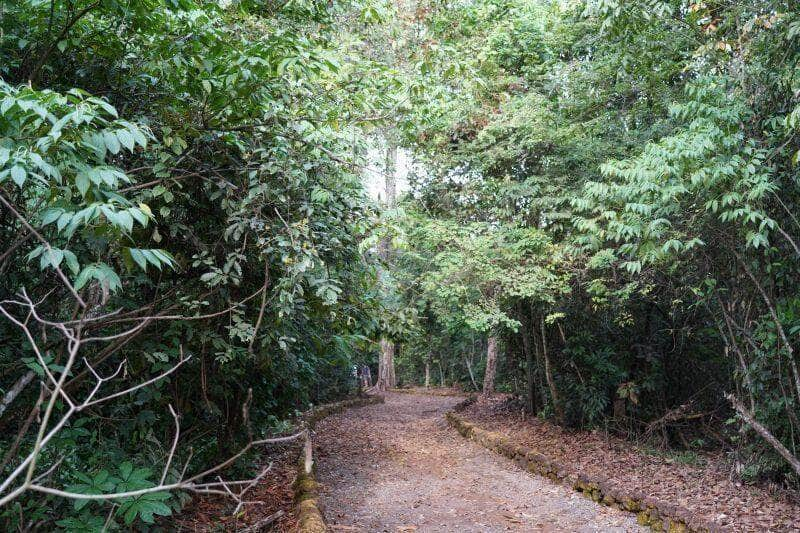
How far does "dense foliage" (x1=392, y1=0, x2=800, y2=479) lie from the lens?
5012mm

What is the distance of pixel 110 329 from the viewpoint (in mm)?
3951

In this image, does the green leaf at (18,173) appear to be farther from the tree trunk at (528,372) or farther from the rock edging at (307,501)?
the tree trunk at (528,372)

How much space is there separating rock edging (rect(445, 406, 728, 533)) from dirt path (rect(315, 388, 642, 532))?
10cm

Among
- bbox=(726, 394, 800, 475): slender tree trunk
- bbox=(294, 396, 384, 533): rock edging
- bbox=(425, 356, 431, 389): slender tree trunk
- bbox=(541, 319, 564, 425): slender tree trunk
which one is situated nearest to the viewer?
bbox=(294, 396, 384, 533): rock edging

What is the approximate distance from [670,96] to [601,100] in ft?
3.42

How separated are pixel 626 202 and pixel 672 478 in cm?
334

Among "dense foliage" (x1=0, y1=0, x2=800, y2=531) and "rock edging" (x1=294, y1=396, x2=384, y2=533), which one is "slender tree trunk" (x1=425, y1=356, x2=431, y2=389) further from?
"rock edging" (x1=294, y1=396, x2=384, y2=533)

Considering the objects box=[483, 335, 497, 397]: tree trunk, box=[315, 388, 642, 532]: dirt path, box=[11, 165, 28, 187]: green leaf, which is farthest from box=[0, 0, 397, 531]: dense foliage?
box=[483, 335, 497, 397]: tree trunk

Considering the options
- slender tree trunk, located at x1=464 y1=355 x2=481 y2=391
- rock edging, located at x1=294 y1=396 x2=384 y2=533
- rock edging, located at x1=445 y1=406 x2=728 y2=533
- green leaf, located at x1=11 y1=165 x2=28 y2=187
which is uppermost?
green leaf, located at x1=11 y1=165 x2=28 y2=187

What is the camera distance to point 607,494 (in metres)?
5.74

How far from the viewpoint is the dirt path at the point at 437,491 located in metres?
5.35

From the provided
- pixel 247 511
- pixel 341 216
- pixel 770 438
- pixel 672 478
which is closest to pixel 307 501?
pixel 247 511

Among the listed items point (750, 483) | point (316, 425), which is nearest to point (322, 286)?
point (750, 483)

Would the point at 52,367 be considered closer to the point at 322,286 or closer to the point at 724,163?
the point at 322,286
